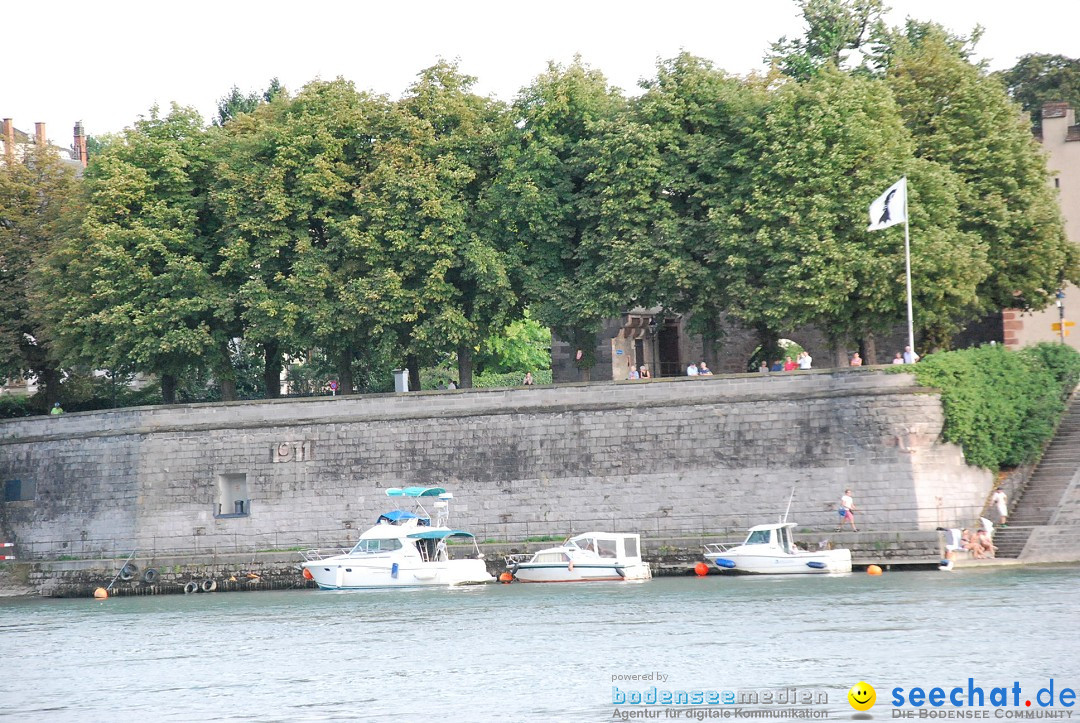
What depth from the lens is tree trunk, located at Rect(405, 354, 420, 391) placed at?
45.5 meters

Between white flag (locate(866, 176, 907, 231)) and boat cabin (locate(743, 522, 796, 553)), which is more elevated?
white flag (locate(866, 176, 907, 231))

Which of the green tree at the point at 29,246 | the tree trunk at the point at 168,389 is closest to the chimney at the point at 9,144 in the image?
the green tree at the point at 29,246

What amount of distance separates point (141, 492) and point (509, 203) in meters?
13.3

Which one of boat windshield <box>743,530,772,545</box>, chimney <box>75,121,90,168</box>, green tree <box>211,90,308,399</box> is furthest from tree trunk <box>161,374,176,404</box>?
chimney <box>75,121,90,168</box>

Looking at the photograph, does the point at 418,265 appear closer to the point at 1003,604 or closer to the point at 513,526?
the point at 513,526

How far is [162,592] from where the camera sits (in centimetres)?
4150

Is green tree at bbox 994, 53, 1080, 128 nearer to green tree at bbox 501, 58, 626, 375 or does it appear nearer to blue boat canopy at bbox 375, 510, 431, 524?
green tree at bbox 501, 58, 626, 375

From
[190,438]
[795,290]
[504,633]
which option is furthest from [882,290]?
[190,438]

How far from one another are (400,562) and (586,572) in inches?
197

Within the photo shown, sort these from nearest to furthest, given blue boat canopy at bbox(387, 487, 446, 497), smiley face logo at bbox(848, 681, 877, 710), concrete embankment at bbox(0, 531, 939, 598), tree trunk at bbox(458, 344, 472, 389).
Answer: smiley face logo at bbox(848, 681, 877, 710)
concrete embankment at bbox(0, 531, 939, 598)
blue boat canopy at bbox(387, 487, 446, 497)
tree trunk at bbox(458, 344, 472, 389)

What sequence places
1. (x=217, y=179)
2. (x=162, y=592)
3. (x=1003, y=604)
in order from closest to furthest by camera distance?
(x=1003, y=604) → (x=162, y=592) → (x=217, y=179)

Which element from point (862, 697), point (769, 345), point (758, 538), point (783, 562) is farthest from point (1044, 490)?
point (862, 697)

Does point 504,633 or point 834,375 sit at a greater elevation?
point 834,375

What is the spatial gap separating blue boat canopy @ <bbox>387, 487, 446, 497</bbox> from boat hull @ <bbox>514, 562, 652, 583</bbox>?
3.69 m
